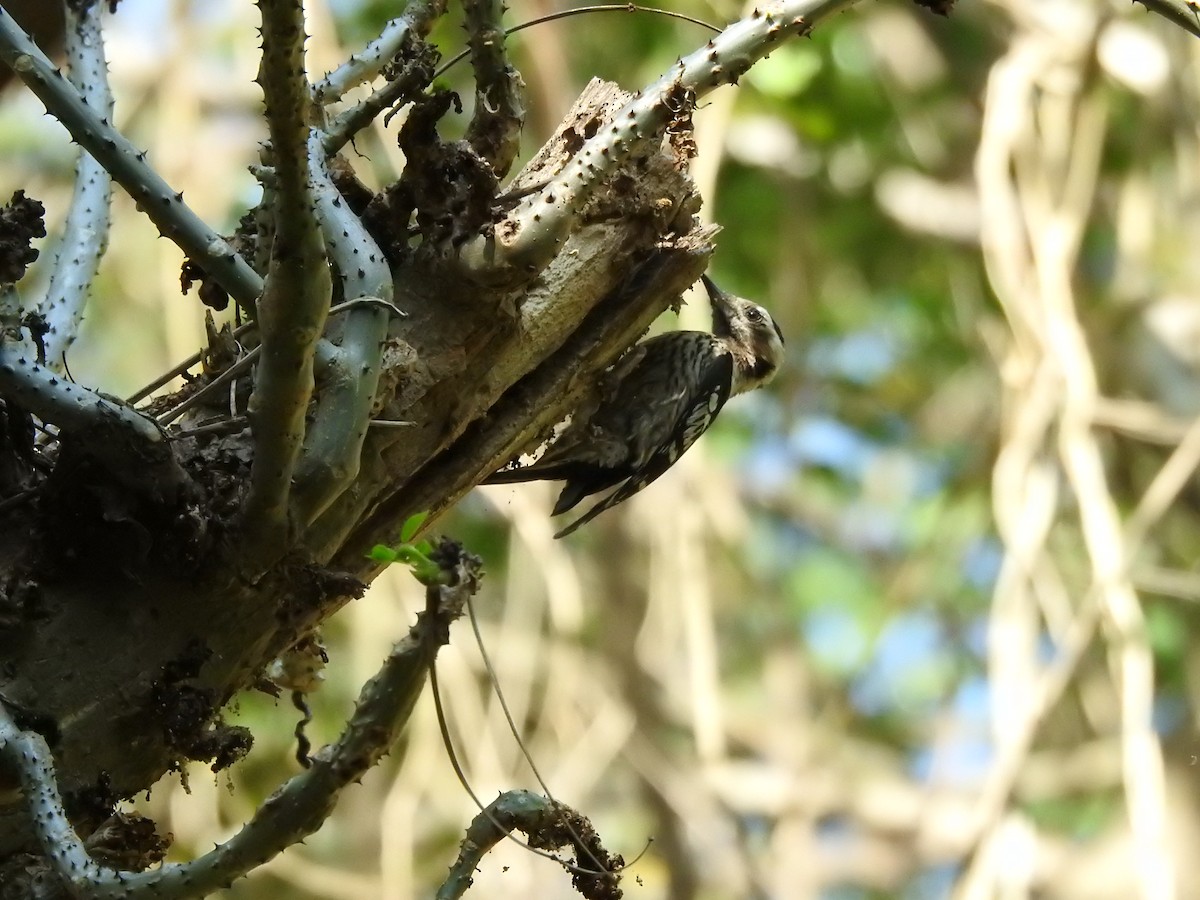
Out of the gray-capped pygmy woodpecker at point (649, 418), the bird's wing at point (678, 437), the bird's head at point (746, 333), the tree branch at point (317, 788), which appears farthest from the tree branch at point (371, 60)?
the bird's head at point (746, 333)

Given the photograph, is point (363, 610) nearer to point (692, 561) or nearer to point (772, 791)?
point (692, 561)

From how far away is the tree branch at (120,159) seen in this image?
5.54 ft

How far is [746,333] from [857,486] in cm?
380

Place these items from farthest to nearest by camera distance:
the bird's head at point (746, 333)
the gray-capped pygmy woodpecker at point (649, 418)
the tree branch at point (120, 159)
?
the bird's head at point (746, 333), the gray-capped pygmy woodpecker at point (649, 418), the tree branch at point (120, 159)

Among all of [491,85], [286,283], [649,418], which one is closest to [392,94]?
[491,85]

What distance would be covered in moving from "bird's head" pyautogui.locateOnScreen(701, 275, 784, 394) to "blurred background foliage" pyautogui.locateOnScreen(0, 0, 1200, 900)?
94 centimetres

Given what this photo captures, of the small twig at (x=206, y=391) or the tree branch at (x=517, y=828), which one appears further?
the small twig at (x=206, y=391)

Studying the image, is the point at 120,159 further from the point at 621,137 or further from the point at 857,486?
the point at 857,486

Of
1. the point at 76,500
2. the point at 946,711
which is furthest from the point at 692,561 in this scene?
the point at 76,500

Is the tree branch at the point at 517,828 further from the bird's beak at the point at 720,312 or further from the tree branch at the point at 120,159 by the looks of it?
the bird's beak at the point at 720,312

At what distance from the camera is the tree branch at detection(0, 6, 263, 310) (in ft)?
5.54

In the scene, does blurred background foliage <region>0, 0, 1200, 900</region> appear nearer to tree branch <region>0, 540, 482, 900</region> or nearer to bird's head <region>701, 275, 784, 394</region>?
bird's head <region>701, 275, 784, 394</region>

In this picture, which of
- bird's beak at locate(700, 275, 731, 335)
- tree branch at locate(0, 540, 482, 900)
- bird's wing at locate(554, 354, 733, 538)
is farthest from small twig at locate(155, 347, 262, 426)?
bird's beak at locate(700, 275, 731, 335)

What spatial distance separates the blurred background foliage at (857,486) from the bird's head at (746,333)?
943mm
